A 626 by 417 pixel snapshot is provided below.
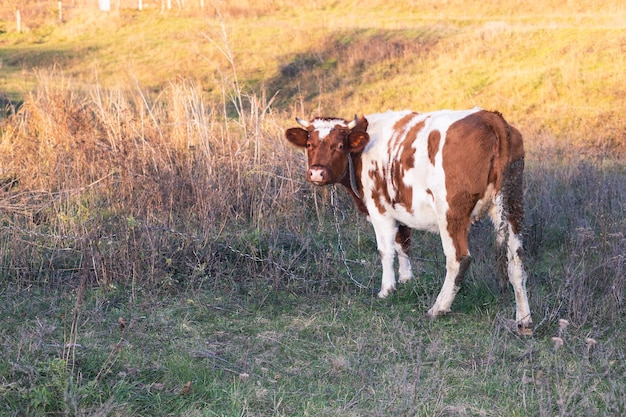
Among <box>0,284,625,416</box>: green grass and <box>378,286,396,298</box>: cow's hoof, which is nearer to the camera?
<box>0,284,625,416</box>: green grass

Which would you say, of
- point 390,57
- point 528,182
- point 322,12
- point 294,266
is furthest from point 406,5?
point 294,266

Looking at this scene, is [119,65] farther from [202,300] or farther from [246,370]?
[246,370]

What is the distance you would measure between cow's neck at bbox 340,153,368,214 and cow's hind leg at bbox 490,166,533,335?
1.51 m

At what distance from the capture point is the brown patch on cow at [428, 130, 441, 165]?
5.93 metres

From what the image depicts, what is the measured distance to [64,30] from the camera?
103 feet

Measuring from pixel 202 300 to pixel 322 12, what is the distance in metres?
26.9

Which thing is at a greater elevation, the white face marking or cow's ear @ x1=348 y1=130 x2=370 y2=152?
the white face marking

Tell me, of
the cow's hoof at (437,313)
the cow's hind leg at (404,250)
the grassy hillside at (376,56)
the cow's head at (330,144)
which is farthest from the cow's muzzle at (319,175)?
the grassy hillside at (376,56)

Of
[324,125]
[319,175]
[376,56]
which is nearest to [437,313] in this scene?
[319,175]

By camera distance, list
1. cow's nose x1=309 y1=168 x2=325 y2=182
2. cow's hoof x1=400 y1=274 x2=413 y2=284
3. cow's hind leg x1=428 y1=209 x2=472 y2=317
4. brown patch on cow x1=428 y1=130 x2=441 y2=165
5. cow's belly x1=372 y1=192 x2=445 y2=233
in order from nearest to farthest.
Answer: cow's hind leg x1=428 y1=209 x2=472 y2=317, brown patch on cow x1=428 y1=130 x2=441 y2=165, cow's belly x1=372 y1=192 x2=445 y2=233, cow's nose x1=309 y1=168 x2=325 y2=182, cow's hoof x1=400 y1=274 x2=413 y2=284

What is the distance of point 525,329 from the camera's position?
554 centimetres

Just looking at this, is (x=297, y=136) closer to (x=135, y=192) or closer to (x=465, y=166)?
(x=465, y=166)

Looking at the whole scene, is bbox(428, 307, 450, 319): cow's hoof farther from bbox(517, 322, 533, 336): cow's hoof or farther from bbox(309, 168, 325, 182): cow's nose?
bbox(309, 168, 325, 182): cow's nose

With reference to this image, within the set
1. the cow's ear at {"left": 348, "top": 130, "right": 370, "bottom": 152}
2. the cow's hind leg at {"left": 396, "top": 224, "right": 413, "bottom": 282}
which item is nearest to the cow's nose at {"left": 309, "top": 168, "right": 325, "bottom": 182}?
the cow's ear at {"left": 348, "top": 130, "right": 370, "bottom": 152}
